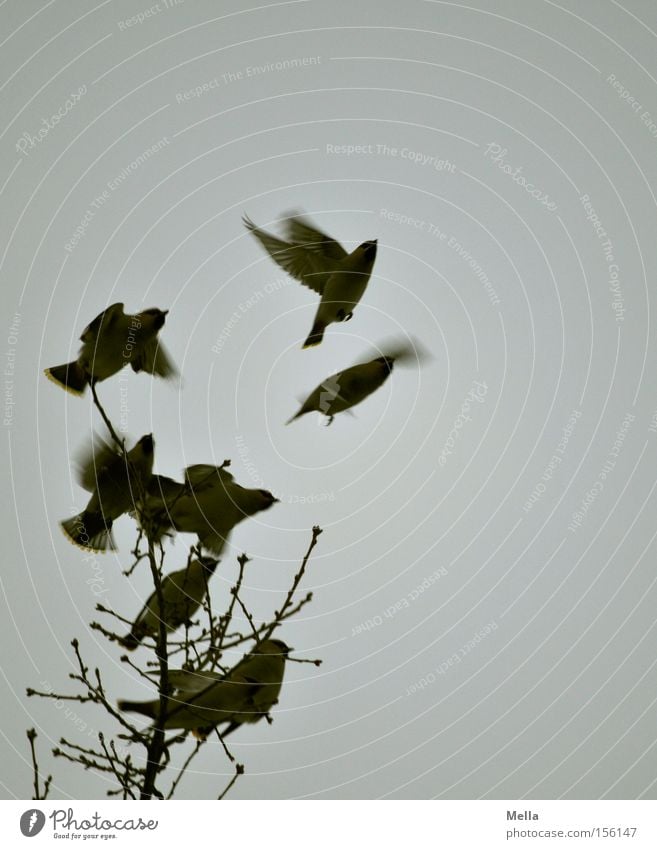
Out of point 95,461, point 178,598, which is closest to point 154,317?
point 95,461

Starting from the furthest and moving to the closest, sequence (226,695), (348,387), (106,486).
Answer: (348,387) < (106,486) < (226,695)

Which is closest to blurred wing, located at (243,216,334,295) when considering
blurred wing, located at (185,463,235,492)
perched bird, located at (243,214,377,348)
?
perched bird, located at (243,214,377,348)

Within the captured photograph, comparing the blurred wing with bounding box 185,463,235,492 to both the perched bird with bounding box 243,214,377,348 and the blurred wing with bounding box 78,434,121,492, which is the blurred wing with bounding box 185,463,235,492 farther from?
the perched bird with bounding box 243,214,377,348

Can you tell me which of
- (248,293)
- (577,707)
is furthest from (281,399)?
(577,707)

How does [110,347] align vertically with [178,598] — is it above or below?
above

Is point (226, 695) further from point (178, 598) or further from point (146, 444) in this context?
point (146, 444)
